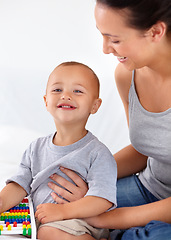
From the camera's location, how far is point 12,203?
5.02ft

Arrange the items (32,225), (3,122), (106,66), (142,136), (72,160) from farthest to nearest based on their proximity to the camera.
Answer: (106,66)
(3,122)
(142,136)
(72,160)
(32,225)

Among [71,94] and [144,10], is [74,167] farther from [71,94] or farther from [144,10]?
[144,10]

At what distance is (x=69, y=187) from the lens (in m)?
1.50

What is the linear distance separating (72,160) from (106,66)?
1.33m

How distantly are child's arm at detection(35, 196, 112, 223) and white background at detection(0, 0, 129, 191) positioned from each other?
3.74ft

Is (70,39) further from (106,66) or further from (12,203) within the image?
(12,203)

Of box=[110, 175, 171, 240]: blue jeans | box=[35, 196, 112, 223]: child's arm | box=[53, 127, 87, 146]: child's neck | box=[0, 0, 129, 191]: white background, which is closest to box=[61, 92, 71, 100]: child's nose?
box=[53, 127, 87, 146]: child's neck

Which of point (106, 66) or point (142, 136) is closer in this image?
point (142, 136)

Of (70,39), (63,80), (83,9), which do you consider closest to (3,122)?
(70,39)

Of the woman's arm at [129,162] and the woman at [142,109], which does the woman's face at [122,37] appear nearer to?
the woman at [142,109]

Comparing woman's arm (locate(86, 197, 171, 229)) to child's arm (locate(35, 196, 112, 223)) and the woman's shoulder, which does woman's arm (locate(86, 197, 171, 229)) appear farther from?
the woman's shoulder

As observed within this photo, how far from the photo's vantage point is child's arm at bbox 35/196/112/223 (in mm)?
1407

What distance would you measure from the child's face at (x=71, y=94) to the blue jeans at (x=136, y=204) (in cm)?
39

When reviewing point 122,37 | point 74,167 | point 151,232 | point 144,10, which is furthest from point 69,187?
point 144,10
